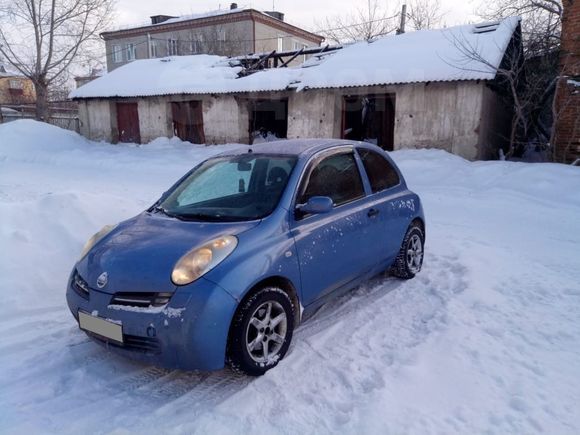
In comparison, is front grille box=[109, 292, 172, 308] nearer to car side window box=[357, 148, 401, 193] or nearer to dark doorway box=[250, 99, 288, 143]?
car side window box=[357, 148, 401, 193]

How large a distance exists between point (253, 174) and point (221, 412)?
1947mm

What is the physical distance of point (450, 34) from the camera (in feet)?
46.6

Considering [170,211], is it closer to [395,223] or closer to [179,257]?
[179,257]

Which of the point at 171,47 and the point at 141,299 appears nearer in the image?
the point at 141,299

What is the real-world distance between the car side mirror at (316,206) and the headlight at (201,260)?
0.66 meters

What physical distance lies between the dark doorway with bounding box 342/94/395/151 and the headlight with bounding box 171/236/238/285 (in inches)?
569

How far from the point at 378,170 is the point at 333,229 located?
119 cm

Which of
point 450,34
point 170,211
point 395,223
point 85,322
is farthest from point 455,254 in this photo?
point 450,34

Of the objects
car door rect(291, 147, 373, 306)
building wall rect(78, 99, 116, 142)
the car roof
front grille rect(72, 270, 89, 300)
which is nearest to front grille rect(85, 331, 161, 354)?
front grille rect(72, 270, 89, 300)

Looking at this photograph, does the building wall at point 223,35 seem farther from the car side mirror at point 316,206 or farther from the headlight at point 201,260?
the headlight at point 201,260

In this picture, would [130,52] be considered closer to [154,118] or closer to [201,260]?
[154,118]

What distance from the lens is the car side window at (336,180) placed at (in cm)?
344

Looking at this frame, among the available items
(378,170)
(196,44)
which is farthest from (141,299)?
(196,44)

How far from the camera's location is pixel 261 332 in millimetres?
2820
